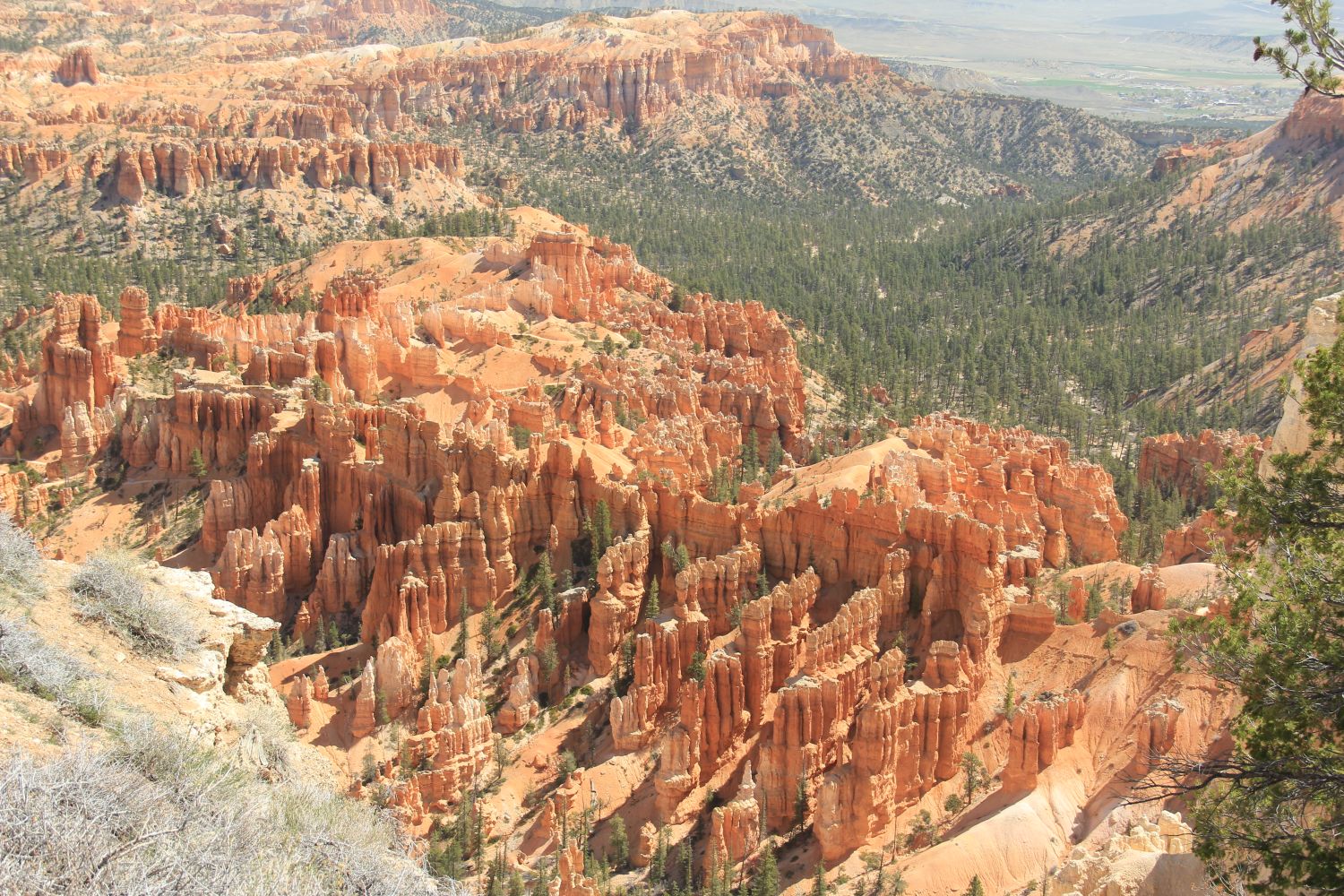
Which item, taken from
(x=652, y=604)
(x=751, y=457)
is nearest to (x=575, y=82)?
(x=751, y=457)

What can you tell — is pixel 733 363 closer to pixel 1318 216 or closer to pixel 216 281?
pixel 216 281

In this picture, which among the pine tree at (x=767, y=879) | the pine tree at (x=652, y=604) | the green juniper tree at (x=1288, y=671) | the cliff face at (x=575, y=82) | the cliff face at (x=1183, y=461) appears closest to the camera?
the green juniper tree at (x=1288, y=671)

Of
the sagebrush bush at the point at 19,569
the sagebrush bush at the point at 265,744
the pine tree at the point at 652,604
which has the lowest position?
the pine tree at the point at 652,604

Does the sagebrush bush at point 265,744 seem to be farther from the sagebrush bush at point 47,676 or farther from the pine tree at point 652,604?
the pine tree at point 652,604

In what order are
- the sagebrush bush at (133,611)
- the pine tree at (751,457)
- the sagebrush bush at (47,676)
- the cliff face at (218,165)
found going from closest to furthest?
the sagebrush bush at (47,676)
the sagebrush bush at (133,611)
the pine tree at (751,457)
the cliff face at (218,165)

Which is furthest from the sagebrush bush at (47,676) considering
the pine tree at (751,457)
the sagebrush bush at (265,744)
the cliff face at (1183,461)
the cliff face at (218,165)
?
the cliff face at (218,165)

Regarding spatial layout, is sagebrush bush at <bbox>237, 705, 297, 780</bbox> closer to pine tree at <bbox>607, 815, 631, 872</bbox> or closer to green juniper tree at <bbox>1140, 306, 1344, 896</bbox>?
pine tree at <bbox>607, 815, 631, 872</bbox>

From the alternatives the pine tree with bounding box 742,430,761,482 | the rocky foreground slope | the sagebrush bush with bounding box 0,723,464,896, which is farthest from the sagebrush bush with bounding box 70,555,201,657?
the pine tree with bounding box 742,430,761,482
